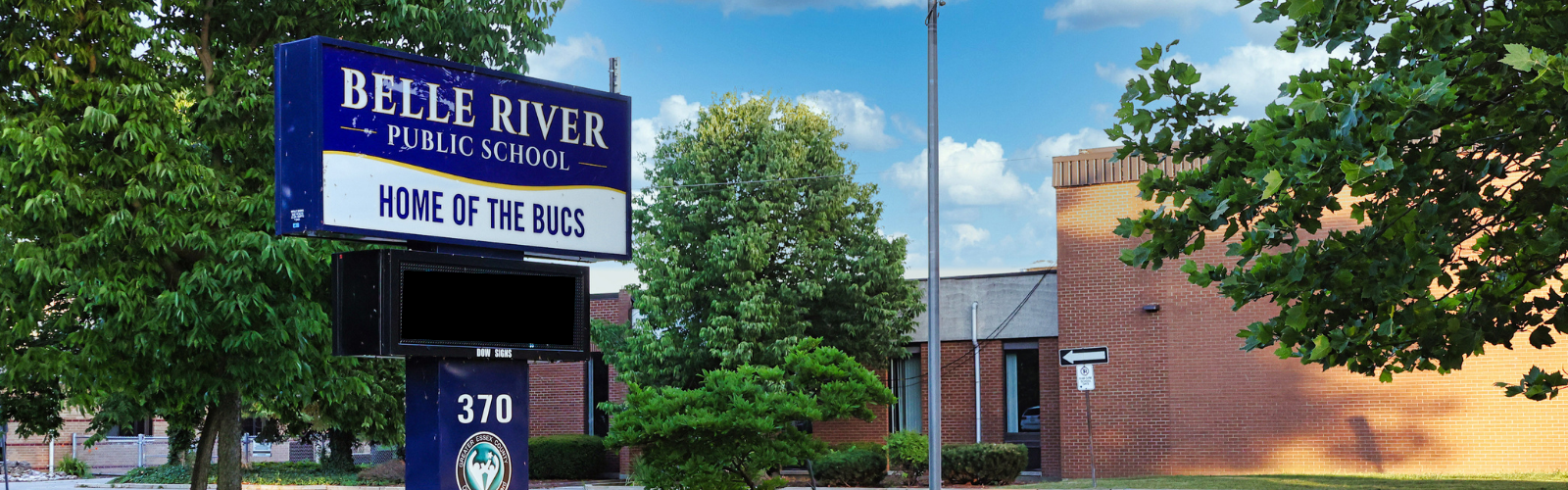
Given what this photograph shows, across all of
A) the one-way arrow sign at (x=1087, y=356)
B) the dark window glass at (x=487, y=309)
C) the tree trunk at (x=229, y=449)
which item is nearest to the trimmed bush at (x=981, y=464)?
the one-way arrow sign at (x=1087, y=356)

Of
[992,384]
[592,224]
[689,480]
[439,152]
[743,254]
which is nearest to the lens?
[439,152]

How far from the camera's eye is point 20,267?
1277 cm

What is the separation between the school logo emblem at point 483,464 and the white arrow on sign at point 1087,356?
42.9 feet

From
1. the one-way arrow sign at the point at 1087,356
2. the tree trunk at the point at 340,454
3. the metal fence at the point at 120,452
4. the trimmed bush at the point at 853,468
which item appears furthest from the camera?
the metal fence at the point at 120,452

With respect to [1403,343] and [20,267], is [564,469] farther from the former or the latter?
[1403,343]

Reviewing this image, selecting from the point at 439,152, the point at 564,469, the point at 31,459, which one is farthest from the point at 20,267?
the point at 31,459

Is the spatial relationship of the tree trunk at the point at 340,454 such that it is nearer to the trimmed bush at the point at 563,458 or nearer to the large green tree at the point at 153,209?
the trimmed bush at the point at 563,458

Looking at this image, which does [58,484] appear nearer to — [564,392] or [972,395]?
[564,392]

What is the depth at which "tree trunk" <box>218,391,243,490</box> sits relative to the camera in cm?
1650

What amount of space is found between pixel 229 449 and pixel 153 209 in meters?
4.46

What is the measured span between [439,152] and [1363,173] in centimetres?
624

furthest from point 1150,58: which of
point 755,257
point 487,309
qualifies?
point 755,257

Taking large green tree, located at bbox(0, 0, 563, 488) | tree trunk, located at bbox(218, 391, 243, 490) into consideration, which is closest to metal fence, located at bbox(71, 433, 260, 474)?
tree trunk, located at bbox(218, 391, 243, 490)

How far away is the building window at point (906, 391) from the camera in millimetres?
30141
